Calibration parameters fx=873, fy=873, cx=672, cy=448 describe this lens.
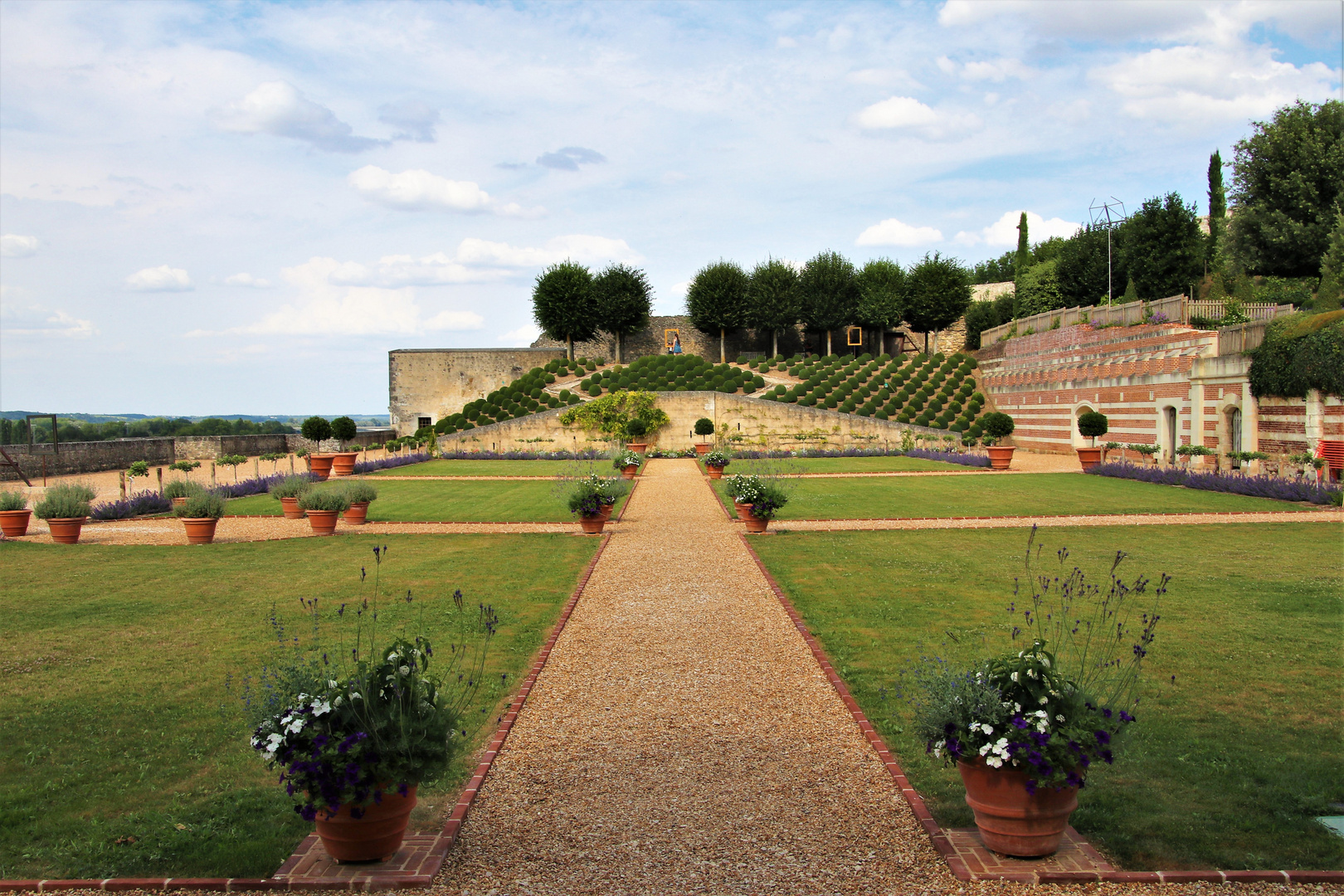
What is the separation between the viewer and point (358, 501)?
15.9 meters

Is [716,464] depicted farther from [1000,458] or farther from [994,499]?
[1000,458]

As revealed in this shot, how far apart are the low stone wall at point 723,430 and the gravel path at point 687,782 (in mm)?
29376

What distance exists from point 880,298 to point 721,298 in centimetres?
885

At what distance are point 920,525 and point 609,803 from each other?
11.3 meters

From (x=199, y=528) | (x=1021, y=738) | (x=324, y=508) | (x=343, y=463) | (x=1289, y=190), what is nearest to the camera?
(x=1021, y=738)

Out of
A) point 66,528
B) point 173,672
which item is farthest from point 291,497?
point 173,672

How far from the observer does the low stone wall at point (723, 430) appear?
37.5m

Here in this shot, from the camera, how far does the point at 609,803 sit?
478cm

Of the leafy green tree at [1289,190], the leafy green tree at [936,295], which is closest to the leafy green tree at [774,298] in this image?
the leafy green tree at [936,295]

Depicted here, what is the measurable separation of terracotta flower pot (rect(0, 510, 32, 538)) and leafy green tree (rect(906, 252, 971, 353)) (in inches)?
1661

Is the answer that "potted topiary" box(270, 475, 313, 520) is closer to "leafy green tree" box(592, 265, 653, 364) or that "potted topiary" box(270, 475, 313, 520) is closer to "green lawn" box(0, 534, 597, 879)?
"green lawn" box(0, 534, 597, 879)

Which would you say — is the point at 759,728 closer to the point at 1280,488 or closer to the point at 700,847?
the point at 700,847

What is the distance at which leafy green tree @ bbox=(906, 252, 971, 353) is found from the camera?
157ft

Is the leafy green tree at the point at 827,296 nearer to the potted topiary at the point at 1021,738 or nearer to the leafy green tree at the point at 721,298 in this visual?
the leafy green tree at the point at 721,298
